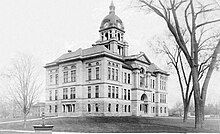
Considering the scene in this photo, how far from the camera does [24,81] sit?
19719mm

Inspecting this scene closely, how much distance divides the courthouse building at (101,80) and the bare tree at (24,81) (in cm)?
1267

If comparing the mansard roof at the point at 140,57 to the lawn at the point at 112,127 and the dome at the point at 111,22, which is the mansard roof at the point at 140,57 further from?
the lawn at the point at 112,127

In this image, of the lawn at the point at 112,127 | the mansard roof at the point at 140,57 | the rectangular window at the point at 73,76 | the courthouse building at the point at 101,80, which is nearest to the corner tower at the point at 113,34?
the courthouse building at the point at 101,80

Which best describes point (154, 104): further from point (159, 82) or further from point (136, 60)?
point (136, 60)

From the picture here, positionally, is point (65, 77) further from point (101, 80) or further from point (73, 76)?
point (101, 80)

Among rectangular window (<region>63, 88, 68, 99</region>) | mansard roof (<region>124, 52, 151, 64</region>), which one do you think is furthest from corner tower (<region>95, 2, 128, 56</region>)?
rectangular window (<region>63, 88, 68, 99</region>)

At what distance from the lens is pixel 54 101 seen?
123ft

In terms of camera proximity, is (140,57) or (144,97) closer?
(140,57)

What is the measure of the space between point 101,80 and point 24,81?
1455 centimetres

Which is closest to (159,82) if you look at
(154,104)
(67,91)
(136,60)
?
(154,104)

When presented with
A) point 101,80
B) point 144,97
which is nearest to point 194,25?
point 101,80

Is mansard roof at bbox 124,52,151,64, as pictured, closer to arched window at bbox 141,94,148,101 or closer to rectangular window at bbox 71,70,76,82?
arched window at bbox 141,94,148,101

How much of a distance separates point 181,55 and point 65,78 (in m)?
15.2

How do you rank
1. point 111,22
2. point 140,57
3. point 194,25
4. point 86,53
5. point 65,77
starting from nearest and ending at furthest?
point 194,25 → point 86,53 → point 65,77 → point 111,22 → point 140,57
